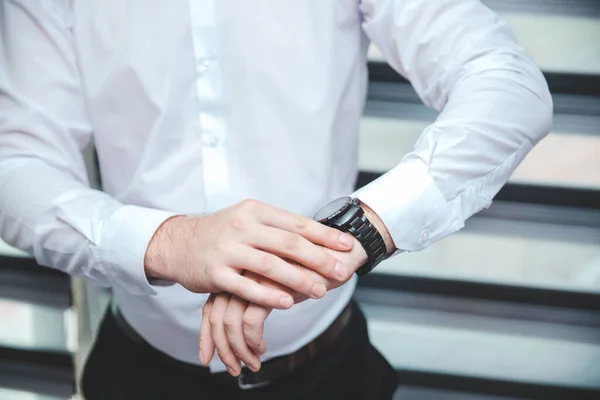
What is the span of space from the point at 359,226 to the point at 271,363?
49 centimetres

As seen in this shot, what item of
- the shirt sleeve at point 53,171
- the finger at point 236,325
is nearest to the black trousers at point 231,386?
the shirt sleeve at point 53,171

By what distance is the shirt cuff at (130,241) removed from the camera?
3.63ft

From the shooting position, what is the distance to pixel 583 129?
1.69m

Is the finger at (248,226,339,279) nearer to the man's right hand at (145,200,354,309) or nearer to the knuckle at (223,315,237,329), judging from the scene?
the man's right hand at (145,200,354,309)

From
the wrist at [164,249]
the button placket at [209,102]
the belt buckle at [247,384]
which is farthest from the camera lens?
the belt buckle at [247,384]

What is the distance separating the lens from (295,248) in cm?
99

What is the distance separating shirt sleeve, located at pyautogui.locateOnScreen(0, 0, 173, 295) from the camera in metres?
1.14

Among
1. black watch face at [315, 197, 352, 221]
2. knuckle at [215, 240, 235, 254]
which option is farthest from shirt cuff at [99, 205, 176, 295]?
black watch face at [315, 197, 352, 221]

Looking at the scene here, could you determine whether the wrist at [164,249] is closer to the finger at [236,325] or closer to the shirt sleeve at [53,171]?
the shirt sleeve at [53,171]

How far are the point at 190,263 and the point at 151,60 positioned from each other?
42 centimetres

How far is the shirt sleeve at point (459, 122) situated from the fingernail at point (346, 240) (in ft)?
0.26

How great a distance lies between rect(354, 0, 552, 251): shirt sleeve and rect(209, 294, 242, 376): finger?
29 centimetres

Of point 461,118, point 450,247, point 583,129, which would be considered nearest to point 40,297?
point 450,247

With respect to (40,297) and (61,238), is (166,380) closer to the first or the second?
(61,238)
